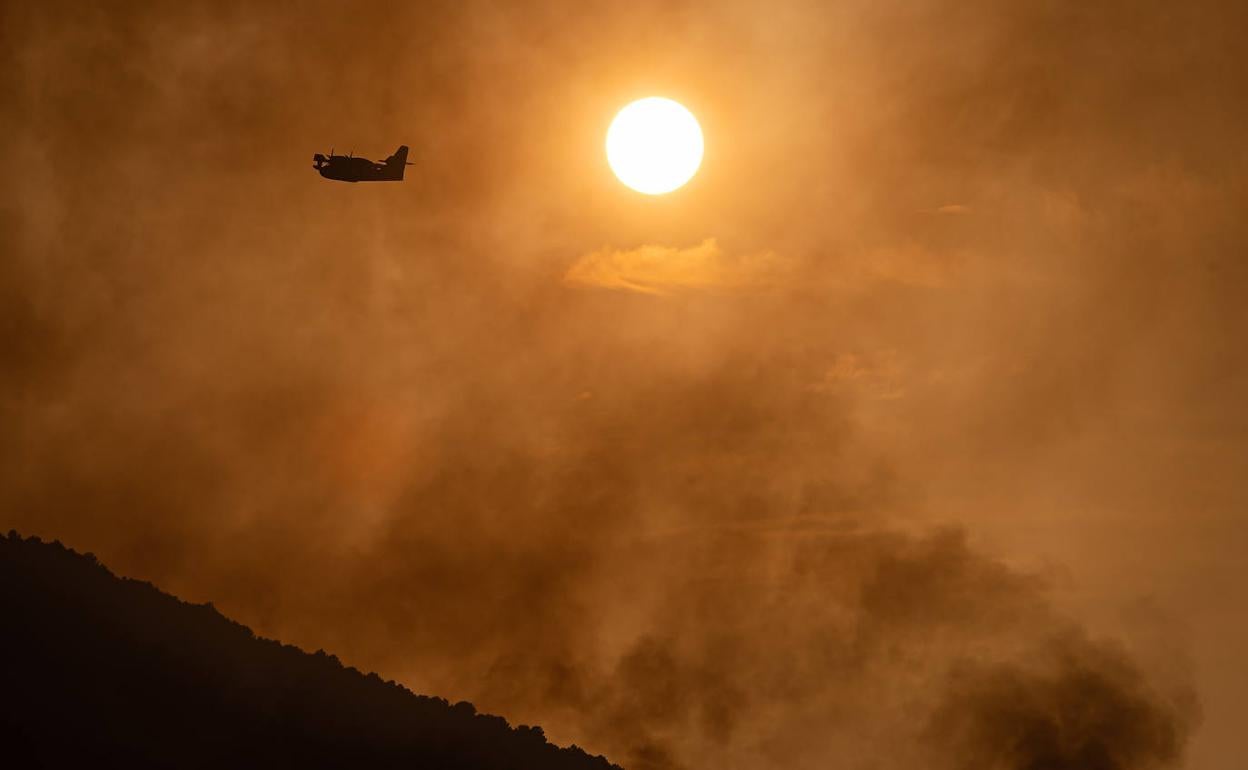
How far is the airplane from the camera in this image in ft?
285

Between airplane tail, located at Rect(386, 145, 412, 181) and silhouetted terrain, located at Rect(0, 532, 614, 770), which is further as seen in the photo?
airplane tail, located at Rect(386, 145, 412, 181)

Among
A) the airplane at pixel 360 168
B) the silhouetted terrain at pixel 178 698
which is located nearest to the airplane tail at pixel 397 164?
the airplane at pixel 360 168

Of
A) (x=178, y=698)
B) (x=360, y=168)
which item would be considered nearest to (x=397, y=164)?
(x=360, y=168)

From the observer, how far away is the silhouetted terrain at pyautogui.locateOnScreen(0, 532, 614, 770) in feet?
244

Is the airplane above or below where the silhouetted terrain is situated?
above

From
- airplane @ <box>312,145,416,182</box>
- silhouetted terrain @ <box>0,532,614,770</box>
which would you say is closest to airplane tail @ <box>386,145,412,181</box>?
airplane @ <box>312,145,416,182</box>

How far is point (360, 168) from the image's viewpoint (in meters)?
88.1

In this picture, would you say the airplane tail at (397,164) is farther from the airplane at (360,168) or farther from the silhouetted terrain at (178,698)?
the silhouetted terrain at (178,698)

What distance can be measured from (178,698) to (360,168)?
3489 cm

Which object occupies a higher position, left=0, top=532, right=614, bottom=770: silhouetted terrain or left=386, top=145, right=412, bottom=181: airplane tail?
left=386, top=145, right=412, bottom=181: airplane tail

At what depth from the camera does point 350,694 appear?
306ft

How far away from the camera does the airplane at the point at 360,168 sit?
87.0 meters

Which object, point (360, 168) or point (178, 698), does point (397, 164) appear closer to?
point (360, 168)

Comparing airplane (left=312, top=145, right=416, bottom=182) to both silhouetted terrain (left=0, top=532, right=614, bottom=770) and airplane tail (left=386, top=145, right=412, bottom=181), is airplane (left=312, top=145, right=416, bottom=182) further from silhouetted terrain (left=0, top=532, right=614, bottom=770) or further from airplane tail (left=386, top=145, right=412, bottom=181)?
silhouetted terrain (left=0, top=532, right=614, bottom=770)
